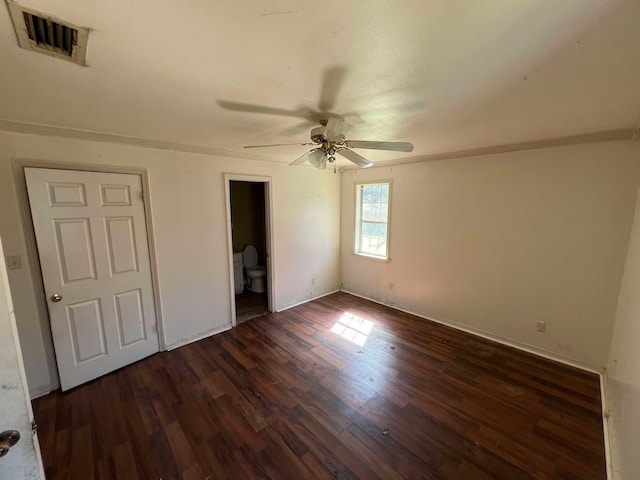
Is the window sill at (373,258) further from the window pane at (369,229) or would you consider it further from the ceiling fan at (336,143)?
the ceiling fan at (336,143)

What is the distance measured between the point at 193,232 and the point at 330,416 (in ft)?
7.84

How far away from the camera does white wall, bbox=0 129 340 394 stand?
2083mm

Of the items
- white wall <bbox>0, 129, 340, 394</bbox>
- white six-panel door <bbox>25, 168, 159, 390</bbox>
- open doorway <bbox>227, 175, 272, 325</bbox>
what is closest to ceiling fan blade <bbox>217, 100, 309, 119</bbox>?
white wall <bbox>0, 129, 340, 394</bbox>

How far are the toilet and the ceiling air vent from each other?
3938mm

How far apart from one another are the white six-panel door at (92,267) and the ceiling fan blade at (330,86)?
2.12m

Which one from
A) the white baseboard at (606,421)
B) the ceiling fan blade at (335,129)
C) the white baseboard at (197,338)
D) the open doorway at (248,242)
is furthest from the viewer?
the open doorway at (248,242)

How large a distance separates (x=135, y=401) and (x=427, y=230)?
373 centimetres

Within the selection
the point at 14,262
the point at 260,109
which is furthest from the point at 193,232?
the point at 260,109

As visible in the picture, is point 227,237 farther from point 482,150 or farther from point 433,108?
point 482,150

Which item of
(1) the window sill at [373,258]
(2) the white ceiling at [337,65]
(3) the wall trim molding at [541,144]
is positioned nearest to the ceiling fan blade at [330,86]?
(2) the white ceiling at [337,65]

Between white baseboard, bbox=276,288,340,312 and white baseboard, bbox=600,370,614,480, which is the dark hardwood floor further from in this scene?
white baseboard, bbox=276,288,340,312

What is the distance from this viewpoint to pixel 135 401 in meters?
2.18

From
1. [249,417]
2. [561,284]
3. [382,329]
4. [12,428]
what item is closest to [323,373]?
[249,417]

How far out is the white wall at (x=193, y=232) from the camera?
2083 mm
